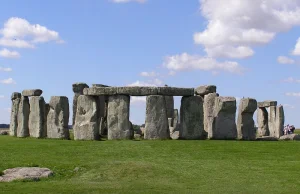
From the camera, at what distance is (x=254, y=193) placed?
13977 millimetres

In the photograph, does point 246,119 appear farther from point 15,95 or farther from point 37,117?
point 15,95

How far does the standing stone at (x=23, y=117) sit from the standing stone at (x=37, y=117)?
87cm

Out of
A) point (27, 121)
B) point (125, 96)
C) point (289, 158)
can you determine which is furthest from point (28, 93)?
point (289, 158)

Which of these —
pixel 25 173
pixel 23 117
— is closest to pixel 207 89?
pixel 23 117

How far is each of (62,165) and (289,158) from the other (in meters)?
8.82

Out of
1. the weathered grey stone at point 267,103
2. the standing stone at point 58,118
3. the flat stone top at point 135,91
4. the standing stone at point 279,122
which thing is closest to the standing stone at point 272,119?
the weathered grey stone at point 267,103

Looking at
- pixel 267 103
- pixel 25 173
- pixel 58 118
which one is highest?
pixel 267 103

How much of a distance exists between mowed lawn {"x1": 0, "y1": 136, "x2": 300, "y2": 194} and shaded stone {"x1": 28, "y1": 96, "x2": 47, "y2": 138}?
4391 mm

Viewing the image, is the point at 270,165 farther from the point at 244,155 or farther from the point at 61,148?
the point at 61,148

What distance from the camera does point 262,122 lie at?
38969 mm

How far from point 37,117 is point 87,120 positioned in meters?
3.72

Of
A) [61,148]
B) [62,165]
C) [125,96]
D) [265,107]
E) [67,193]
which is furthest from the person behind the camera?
[265,107]

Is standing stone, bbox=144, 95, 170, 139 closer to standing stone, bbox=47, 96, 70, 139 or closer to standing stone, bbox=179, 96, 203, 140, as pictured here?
standing stone, bbox=179, 96, 203, 140

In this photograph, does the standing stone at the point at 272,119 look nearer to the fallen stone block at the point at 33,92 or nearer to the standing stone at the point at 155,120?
the standing stone at the point at 155,120
